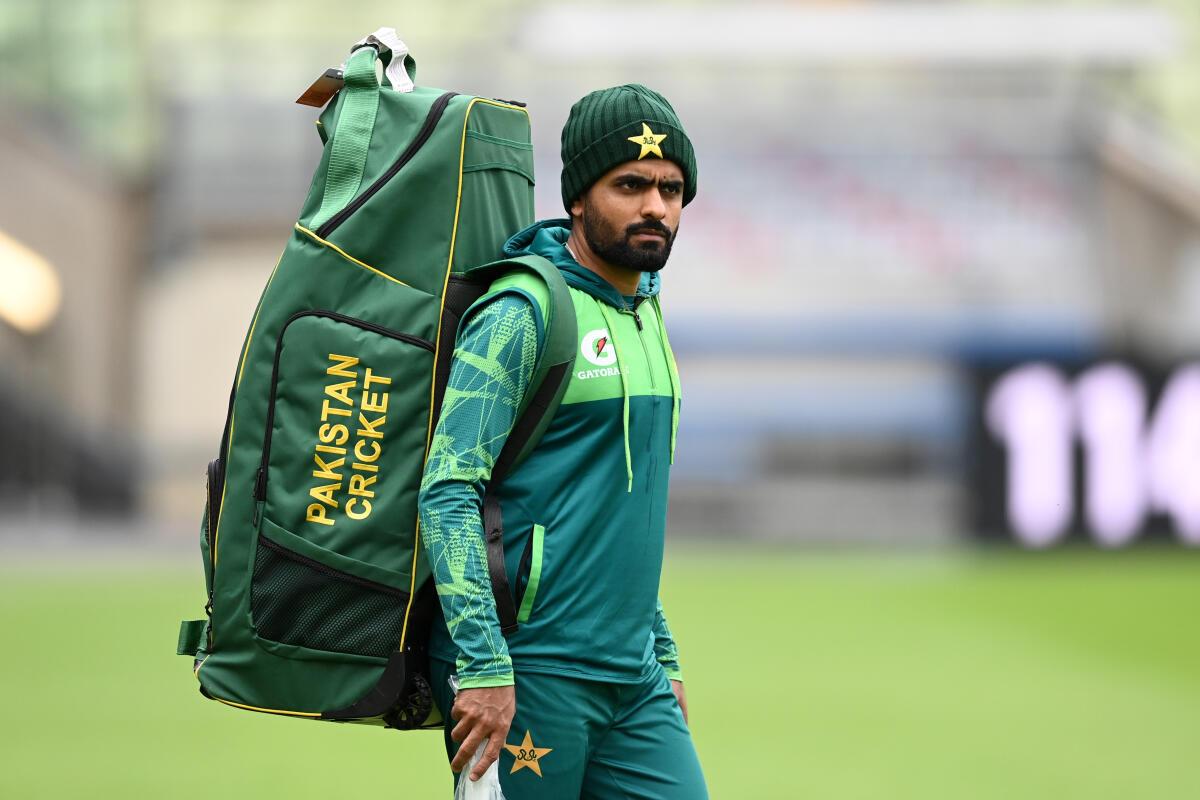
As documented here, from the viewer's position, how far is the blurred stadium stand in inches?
987

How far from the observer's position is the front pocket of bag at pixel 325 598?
3.40 m

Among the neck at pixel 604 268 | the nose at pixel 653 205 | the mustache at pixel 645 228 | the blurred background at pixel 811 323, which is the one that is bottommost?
the neck at pixel 604 268

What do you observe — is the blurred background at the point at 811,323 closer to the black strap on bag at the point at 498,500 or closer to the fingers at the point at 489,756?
the black strap on bag at the point at 498,500

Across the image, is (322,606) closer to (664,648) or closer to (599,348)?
(599,348)

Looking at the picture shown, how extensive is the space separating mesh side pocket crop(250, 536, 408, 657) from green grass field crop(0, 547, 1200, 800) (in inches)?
177

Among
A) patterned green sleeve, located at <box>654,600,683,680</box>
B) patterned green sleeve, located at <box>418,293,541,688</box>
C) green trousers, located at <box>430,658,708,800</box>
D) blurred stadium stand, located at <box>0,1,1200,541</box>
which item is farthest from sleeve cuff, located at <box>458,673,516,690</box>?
blurred stadium stand, located at <box>0,1,1200,541</box>

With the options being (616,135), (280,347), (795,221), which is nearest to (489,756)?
(280,347)

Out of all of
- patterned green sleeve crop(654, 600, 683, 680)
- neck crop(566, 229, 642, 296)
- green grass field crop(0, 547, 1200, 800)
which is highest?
neck crop(566, 229, 642, 296)

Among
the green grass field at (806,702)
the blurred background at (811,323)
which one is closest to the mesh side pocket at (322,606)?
the green grass field at (806,702)

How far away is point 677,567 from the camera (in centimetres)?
2039

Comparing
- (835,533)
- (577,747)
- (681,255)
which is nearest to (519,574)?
(577,747)

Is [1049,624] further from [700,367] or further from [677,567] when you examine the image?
[700,367]

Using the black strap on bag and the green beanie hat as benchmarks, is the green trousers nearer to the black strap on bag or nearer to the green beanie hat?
the black strap on bag

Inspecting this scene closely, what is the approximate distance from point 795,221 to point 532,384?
88.2 feet
